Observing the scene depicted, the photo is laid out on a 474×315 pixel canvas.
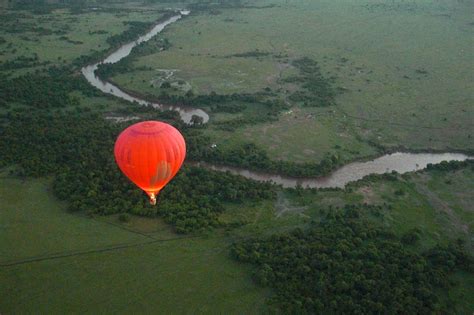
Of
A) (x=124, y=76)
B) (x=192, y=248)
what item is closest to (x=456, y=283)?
(x=192, y=248)

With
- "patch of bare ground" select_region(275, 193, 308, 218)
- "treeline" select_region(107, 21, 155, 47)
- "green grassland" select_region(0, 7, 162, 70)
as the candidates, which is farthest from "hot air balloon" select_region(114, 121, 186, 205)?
"treeline" select_region(107, 21, 155, 47)

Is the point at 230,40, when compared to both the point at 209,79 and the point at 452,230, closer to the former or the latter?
the point at 209,79

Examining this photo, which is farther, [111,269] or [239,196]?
[239,196]

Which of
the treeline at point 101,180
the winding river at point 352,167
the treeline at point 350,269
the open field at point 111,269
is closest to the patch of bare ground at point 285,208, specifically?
the treeline at point 101,180

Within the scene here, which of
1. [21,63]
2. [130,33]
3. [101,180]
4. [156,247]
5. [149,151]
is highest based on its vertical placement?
[149,151]

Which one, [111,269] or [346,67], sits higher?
[346,67]

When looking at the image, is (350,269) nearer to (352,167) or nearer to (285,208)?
(285,208)

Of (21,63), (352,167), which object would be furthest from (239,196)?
(21,63)
